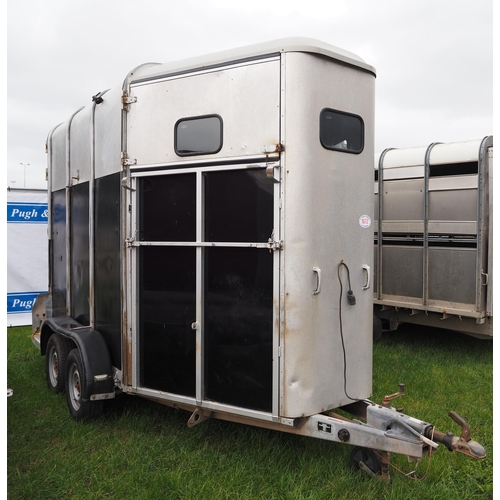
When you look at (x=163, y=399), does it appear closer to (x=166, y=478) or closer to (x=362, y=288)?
(x=166, y=478)

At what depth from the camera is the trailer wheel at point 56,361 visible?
19.7 feet

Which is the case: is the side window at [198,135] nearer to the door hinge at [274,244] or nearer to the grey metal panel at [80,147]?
the door hinge at [274,244]

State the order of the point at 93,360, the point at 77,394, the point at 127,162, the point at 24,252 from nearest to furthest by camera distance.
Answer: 1. the point at 127,162
2. the point at 93,360
3. the point at 77,394
4. the point at 24,252

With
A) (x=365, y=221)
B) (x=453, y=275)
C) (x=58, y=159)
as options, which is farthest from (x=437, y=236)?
(x=58, y=159)

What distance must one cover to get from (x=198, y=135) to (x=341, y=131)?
1132 mm

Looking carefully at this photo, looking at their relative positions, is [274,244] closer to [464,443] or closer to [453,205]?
[464,443]

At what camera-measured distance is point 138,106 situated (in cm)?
495

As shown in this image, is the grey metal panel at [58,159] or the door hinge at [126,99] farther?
the grey metal panel at [58,159]

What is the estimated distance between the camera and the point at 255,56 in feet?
13.9

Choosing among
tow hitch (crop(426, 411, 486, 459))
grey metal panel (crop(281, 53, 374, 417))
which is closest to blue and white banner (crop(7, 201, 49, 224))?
grey metal panel (crop(281, 53, 374, 417))

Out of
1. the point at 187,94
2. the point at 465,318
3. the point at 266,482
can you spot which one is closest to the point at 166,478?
the point at 266,482

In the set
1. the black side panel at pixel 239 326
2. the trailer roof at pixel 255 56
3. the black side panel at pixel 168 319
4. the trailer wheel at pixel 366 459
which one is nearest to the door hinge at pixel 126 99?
the trailer roof at pixel 255 56

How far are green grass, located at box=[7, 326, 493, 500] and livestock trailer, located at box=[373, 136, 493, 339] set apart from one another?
1.53m

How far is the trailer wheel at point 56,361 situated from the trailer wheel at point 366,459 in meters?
3.19
